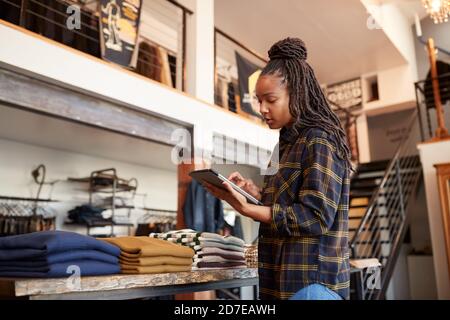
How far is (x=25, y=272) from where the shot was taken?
40.6 inches

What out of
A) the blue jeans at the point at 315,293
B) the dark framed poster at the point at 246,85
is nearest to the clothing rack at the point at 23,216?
the dark framed poster at the point at 246,85

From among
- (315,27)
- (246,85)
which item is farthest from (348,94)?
(246,85)

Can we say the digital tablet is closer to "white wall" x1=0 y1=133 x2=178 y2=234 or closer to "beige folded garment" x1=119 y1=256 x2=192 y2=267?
"beige folded garment" x1=119 y1=256 x2=192 y2=267

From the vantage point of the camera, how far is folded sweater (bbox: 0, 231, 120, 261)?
3.35 ft

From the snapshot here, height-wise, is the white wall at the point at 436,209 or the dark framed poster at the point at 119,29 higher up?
the dark framed poster at the point at 119,29

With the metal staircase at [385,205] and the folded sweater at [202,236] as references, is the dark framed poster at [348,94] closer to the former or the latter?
the metal staircase at [385,205]

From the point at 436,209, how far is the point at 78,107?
457 cm

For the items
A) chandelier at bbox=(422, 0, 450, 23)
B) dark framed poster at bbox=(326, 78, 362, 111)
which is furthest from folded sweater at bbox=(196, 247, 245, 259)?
dark framed poster at bbox=(326, 78, 362, 111)

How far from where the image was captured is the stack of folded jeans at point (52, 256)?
1015 millimetres

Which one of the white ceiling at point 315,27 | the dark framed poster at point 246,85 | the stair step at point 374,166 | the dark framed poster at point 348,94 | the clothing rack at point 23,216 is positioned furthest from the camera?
the dark framed poster at point 348,94

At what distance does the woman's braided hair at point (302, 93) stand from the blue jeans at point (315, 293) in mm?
334

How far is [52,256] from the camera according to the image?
102 centimetres

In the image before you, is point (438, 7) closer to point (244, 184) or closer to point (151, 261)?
point (244, 184)
